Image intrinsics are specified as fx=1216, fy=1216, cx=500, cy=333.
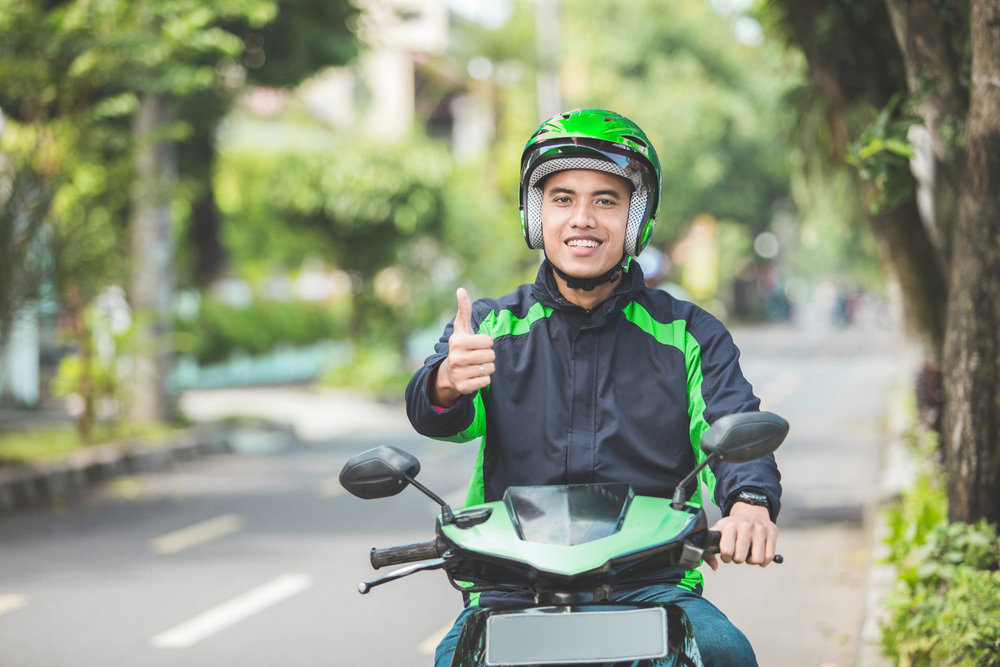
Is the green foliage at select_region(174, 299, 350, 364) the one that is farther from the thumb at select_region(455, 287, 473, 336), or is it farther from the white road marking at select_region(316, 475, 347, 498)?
the thumb at select_region(455, 287, 473, 336)

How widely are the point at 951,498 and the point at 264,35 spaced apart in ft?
38.7

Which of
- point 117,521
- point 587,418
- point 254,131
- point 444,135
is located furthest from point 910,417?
point 444,135

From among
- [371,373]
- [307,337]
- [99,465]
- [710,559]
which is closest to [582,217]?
[710,559]

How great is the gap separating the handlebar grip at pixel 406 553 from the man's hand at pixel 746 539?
0.54 meters

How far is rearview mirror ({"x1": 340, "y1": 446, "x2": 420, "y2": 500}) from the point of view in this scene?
7.87 feet

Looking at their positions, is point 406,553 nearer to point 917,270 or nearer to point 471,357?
point 471,357

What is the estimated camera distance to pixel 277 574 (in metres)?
7.47

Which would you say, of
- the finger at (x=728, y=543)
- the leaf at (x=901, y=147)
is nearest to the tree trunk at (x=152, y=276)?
the leaf at (x=901, y=147)

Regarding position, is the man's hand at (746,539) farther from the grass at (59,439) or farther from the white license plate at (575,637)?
the grass at (59,439)

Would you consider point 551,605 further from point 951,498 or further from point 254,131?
point 254,131

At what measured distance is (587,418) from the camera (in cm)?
268

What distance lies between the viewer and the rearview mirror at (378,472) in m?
2.40

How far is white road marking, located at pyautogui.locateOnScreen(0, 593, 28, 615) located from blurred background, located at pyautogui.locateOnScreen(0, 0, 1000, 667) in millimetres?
24

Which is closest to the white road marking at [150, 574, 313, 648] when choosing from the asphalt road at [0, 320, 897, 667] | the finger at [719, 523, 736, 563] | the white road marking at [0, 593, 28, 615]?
the asphalt road at [0, 320, 897, 667]
